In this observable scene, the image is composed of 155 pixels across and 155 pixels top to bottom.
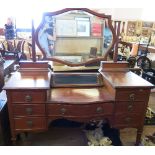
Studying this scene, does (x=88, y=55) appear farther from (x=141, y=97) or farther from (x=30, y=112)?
(x=30, y=112)

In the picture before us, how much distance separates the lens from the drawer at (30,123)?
4.52ft

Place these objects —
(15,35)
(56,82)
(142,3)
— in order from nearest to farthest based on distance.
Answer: (142,3)
(56,82)
(15,35)

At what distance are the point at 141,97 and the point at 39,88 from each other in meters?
0.75

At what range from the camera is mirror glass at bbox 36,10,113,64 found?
155 centimetres

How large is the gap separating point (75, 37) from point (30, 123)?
0.79 metres

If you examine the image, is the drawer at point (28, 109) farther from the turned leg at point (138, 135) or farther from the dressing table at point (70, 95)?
the turned leg at point (138, 135)

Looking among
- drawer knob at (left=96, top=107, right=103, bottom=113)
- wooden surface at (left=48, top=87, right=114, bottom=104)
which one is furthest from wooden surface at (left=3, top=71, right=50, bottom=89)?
drawer knob at (left=96, top=107, right=103, bottom=113)

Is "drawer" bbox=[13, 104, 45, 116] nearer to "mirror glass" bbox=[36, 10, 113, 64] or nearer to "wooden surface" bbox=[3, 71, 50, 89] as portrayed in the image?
"wooden surface" bbox=[3, 71, 50, 89]

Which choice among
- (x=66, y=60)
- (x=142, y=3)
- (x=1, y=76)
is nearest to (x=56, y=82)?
(x=66, y=60)

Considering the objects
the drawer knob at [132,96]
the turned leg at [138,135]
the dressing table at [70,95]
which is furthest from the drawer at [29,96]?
the turned leg at [138,135]

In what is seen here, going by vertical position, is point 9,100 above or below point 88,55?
below

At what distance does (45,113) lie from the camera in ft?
4.50
